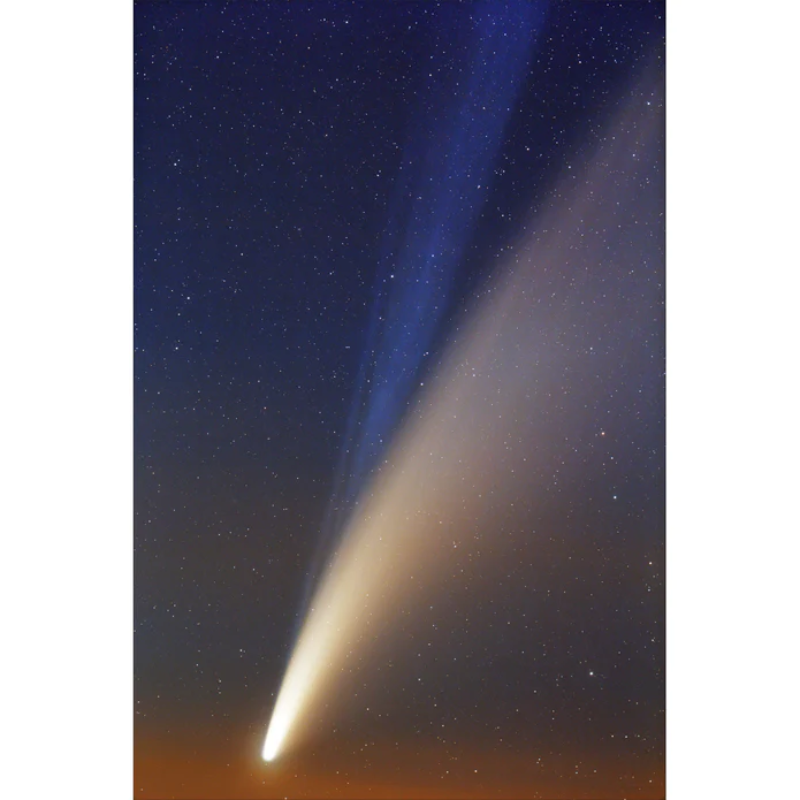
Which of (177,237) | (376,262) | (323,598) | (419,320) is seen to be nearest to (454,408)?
(419,320)

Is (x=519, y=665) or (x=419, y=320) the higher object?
(x=419, y=320)

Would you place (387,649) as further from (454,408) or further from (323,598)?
(454,408)

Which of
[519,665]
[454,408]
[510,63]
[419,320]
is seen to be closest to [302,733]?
[519,665]

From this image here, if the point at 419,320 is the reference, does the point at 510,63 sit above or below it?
above

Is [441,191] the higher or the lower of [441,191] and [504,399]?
the higher

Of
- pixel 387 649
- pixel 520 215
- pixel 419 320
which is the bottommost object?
Answer: pixel 387 649
